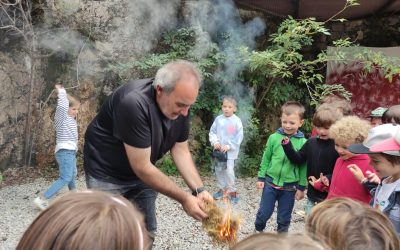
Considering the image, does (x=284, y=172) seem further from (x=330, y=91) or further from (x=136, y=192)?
(x=330, y=91)

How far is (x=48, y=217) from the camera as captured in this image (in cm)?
99

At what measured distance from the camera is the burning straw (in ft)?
8.04

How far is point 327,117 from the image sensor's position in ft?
10.6

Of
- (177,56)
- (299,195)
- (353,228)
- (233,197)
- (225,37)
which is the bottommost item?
(233,197)

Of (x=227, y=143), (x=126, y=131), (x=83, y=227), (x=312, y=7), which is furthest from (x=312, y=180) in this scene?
(x=312, y=7)

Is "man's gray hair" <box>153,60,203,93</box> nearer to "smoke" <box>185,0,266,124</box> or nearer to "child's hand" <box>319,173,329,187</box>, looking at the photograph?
"child's hand" <box>319,173,329,187</box>

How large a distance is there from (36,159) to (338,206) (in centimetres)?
531

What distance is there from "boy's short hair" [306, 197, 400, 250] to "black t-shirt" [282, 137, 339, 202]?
1732 millimetres

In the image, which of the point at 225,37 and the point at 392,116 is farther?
the point at 225,37

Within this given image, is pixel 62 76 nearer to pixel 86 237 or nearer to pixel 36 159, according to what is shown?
pixel 36 159

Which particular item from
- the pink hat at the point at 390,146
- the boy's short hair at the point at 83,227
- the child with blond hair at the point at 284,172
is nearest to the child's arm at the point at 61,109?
the child with blond hair at the point at 284,172

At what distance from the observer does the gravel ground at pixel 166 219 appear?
4.01 metres

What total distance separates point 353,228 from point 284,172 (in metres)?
2.15

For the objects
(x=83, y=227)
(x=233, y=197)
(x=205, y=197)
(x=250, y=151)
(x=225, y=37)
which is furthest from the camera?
(x=250, y=151)
